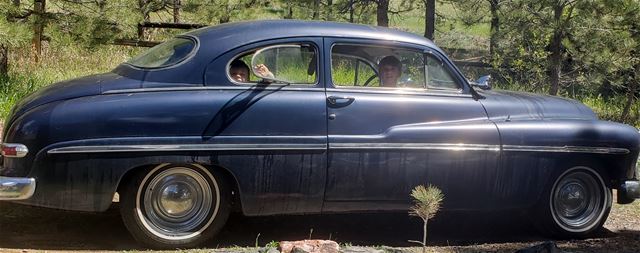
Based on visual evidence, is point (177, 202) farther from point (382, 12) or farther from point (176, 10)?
point (382, 12)

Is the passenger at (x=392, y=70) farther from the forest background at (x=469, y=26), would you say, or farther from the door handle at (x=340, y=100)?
the forest background at (x=469, y=26)

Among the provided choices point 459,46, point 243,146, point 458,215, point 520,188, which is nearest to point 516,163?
point 520,188

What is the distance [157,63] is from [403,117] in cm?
183

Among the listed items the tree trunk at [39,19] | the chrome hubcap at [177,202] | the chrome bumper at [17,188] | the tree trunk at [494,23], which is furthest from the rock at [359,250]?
the tree trunk at [494,23]

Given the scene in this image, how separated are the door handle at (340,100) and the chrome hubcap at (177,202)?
1047 mm

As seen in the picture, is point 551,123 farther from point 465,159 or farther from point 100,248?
point 100,248

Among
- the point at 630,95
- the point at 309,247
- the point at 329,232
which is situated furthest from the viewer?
the point at 630,95

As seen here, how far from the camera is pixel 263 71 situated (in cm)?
529

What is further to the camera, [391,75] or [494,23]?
[494,23]

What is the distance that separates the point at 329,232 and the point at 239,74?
58.1 inches

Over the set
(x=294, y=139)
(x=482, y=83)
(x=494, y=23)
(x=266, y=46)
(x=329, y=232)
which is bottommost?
(x=329, y=232)

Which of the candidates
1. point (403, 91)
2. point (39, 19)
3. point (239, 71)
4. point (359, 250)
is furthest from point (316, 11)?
point (359, 250)

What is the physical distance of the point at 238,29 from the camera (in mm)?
5453

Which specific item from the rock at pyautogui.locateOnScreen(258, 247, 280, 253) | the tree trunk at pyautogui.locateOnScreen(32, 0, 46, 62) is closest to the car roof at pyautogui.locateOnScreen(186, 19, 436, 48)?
Answer: the rock at pyautogui.locateOnScreen(258, 247, 280, 253)
